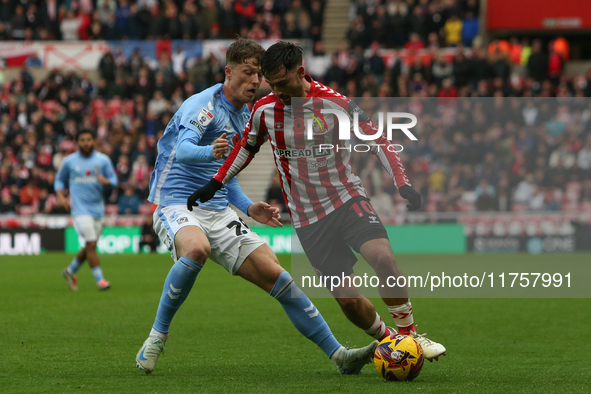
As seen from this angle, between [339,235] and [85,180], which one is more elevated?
[339,235]

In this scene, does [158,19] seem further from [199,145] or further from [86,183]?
[199,145]

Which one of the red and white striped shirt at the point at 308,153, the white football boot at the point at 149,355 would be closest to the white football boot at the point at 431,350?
the red and white striped shirt at the point at 308,153

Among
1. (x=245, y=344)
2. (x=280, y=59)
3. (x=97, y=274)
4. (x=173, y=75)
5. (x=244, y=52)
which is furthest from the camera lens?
(x=173, y=75)

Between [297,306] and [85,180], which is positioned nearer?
[297,306]

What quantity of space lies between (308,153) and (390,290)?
1.09 meters

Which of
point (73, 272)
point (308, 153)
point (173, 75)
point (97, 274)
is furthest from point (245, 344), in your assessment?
point (173, 75)

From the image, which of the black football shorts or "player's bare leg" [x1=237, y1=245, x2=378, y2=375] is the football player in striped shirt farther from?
"player's bare leg" [x1=237, y1=245, x2=378, y2=375]

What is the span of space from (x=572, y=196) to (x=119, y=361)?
8460 mm

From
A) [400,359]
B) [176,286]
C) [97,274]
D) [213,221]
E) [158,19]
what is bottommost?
[97,274]

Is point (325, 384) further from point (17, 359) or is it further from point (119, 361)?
point (17, 359)

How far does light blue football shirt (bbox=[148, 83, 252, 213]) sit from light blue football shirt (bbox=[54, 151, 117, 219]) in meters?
6.31

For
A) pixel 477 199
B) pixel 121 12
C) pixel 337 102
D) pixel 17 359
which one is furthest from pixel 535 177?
pixel 121 12

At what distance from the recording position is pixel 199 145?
6035 mm

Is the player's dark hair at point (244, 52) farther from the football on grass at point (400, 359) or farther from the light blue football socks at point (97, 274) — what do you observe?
the light blue football socks at point (97, 274)
